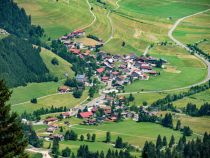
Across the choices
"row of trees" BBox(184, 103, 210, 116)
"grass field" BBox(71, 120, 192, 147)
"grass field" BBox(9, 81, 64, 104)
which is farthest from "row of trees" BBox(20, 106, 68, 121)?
"row of trees" BBox(184, 103, 210, 116)

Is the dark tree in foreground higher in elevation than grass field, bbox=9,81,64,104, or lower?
lower

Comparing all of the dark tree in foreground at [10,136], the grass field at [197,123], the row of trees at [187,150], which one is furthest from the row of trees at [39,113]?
the dark tree in foreground at [10,136]

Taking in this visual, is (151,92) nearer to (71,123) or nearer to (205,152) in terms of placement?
(71,123)

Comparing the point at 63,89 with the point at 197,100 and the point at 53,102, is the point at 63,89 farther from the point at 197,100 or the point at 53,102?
the point at 197,100

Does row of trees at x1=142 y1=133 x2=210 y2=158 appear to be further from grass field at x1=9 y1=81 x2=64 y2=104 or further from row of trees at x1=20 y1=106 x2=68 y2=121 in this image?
grass field at x1=9 y1=81 x2=64 y2=104

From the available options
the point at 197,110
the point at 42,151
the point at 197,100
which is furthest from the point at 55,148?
the point at 197,100

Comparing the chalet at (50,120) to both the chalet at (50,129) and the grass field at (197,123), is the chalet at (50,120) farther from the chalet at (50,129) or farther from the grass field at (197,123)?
the grass field at (197,123)
